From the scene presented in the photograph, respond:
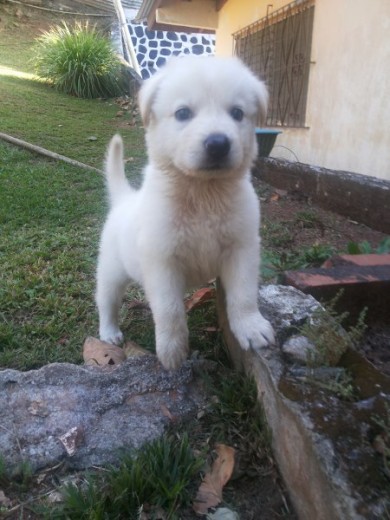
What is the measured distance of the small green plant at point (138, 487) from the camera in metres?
1.52

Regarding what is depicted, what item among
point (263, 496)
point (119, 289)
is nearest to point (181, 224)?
point (119, 289)

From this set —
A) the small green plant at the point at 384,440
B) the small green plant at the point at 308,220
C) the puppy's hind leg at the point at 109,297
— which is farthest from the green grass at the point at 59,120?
the small green plant at the point at 384,440

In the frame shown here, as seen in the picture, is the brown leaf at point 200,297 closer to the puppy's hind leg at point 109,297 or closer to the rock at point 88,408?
the puppy's hind leg at point 109,297

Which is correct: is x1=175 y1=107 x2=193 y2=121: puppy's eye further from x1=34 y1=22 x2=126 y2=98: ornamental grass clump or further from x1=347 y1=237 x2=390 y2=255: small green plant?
x1=34 y1=22 x2=126 y2=98: ornamental grass clump

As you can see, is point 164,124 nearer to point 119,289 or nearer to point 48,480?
point 119,289

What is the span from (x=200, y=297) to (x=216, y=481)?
1491 millimetres

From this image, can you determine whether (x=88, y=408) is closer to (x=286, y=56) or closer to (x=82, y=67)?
(x=286, y=56)

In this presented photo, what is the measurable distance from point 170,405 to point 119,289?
3.53 feet

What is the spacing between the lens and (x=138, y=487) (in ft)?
5.16

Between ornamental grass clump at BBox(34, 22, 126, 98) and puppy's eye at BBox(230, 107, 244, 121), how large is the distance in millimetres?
11330

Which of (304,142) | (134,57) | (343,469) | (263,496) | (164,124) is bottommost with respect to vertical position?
(263,496)

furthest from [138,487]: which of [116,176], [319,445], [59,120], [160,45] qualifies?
[160,45]

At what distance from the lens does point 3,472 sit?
166 centimetres

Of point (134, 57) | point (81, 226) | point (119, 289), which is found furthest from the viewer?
point (134, 57)
